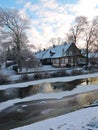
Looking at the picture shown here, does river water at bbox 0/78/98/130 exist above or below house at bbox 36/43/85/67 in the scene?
below

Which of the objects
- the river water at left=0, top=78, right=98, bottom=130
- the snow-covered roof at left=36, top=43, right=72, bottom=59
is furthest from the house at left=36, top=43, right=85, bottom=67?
the river water at left=0, top=78, right=98, bottom=130

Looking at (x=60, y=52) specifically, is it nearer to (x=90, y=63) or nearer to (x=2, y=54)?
(x=90, y=63)

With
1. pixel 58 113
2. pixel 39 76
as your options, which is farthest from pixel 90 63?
pixel 58 113

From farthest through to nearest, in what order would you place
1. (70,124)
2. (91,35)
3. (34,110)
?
(91,35) → (34,110) → (70,124)

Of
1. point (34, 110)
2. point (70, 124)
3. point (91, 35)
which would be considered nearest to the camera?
point (70, 124)

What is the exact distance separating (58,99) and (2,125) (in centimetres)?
759

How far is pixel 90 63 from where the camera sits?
68125 mm

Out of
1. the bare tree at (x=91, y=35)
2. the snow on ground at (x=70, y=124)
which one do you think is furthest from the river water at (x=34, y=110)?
the bare tree at (x=91, y=35)

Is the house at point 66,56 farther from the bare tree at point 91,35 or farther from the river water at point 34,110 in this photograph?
the river water at point 34,110

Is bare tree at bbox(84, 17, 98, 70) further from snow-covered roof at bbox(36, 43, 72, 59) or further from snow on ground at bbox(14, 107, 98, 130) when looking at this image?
snow on ground at bbox(14, 107, 98, 130)

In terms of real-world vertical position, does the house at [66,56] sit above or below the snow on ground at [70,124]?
above

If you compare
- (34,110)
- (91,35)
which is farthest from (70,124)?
(91,35)

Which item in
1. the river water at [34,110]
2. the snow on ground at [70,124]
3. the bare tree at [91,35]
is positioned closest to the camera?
the snow on ground at [70,124]

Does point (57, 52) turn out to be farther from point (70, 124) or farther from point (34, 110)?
point (70, 124)
